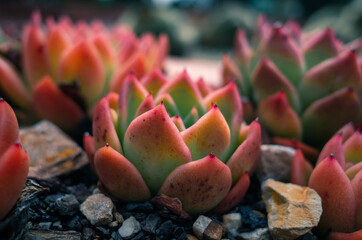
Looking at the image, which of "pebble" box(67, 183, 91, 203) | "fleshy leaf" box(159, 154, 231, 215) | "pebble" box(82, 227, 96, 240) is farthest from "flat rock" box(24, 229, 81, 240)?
"fleshy leaf" box(159, 154, 231, 215)

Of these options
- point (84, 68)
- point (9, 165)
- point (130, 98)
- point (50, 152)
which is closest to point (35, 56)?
point (84, 68)

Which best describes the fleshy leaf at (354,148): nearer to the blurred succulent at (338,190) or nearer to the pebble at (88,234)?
the blurred succulent at (338,190)

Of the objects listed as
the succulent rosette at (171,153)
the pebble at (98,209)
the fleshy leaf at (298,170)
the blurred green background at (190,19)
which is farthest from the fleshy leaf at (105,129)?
the blurred green background at (190,19)

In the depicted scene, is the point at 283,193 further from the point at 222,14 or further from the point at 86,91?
the point at 222,14

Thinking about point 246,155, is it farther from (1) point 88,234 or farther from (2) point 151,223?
(1) point 88,234

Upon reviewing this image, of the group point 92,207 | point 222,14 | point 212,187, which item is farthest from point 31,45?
point 222,14

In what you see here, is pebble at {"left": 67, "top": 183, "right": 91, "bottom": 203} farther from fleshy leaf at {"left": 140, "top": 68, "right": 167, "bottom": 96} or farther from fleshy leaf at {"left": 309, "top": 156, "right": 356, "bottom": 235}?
fleshy leaf at {"left": 309, "top": 156, "right": 356, "bottom": 235}
